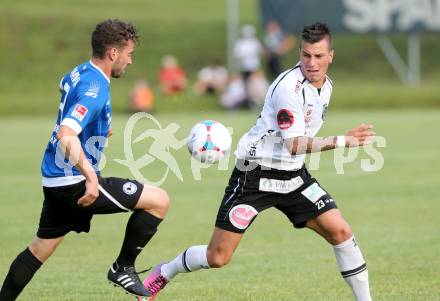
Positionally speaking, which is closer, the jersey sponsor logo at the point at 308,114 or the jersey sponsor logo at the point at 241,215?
the jersey sponsor logo at the point at 308,114


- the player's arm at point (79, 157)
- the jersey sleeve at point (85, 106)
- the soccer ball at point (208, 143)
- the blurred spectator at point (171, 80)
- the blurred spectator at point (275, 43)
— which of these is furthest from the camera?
the blurred spectator at point (275, 43)

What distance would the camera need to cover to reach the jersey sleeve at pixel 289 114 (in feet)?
23.6

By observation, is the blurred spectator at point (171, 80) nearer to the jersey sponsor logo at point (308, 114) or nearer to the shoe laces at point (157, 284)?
the shoe laces at point (157, 284)

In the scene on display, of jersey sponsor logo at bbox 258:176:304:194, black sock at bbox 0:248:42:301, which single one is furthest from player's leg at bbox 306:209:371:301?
black sock at bbox 0:248:42:301

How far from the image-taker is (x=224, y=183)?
16.1 meters

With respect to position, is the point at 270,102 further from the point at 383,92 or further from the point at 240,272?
the point at 383,92

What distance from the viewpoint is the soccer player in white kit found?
24.0ft

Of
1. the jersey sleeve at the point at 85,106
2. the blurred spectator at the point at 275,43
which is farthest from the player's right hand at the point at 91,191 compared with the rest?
the blurred spectator at the point at 275,43

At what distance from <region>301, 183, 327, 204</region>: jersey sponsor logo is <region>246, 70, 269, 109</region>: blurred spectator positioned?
77.2 ft

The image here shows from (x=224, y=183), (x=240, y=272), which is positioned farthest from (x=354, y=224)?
(x=224, y=183)

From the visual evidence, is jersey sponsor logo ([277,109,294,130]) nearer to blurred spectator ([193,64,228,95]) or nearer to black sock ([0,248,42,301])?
black sock ([0,248,42,301])

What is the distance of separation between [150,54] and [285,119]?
32.4 m

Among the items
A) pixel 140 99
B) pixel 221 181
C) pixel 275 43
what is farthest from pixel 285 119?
pixel 275 43

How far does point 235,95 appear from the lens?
31031mm
